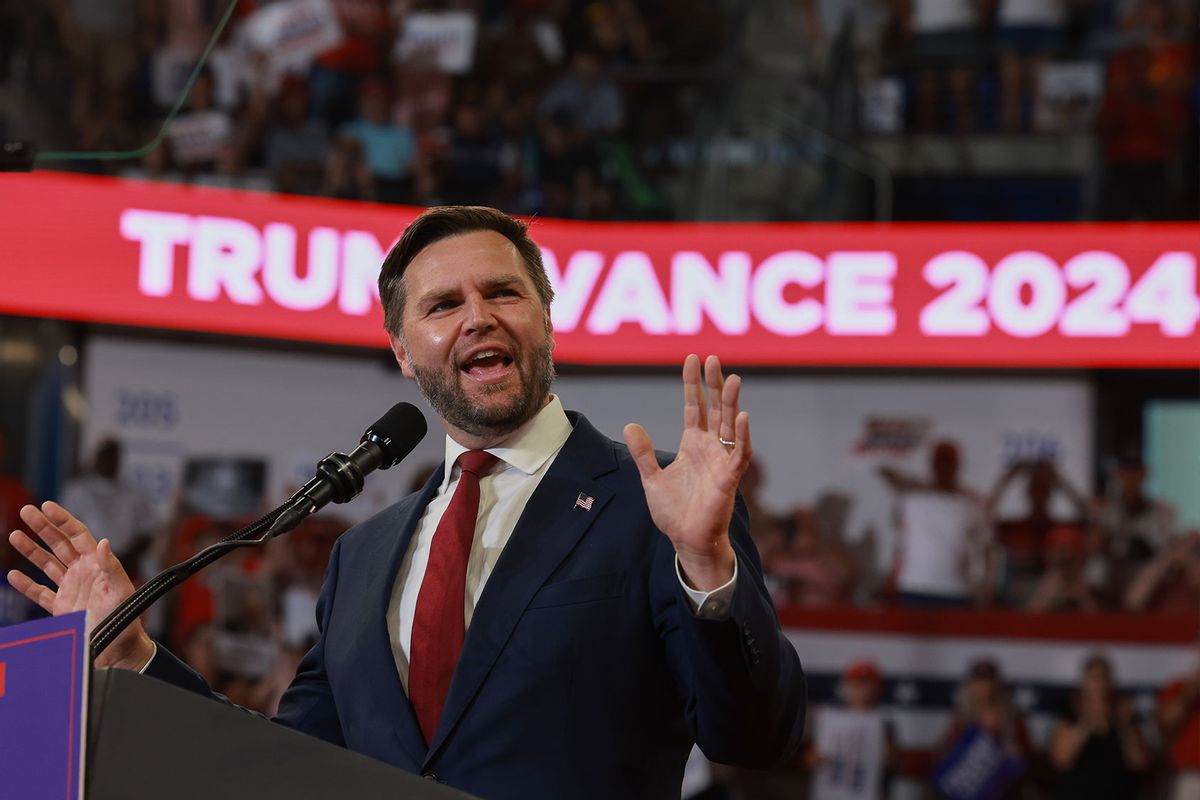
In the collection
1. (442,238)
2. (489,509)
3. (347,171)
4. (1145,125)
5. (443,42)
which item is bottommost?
(489,509)

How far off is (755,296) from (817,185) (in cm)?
116

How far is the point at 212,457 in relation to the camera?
8750mm

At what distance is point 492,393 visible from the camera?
220cm

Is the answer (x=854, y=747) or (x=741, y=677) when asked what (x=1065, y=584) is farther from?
(x=741, y=677)

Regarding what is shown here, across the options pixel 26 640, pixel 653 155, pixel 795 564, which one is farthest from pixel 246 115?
pixel 26 640

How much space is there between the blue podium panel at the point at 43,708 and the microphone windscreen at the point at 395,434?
62 centimetres

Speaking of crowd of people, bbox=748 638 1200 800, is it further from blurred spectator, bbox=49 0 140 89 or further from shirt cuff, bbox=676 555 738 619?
blurred spectator, bbox=49 0 140 89

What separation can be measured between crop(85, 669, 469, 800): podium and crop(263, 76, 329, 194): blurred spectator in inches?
290

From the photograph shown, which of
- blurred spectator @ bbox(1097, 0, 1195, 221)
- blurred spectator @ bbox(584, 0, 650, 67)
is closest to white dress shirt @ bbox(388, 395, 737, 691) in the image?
blurred spectator @ bbox(1097, 0, 1195, 221)

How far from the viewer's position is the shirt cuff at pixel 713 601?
1809mm

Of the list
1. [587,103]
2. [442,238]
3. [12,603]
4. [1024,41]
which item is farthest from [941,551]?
[442,238]

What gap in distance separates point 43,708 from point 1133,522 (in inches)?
293

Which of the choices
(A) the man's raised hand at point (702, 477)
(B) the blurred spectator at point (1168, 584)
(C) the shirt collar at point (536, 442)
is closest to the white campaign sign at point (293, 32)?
(B) the blurred spectator at point (1168, 584)

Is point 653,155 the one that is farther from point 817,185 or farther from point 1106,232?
point 1106,232
